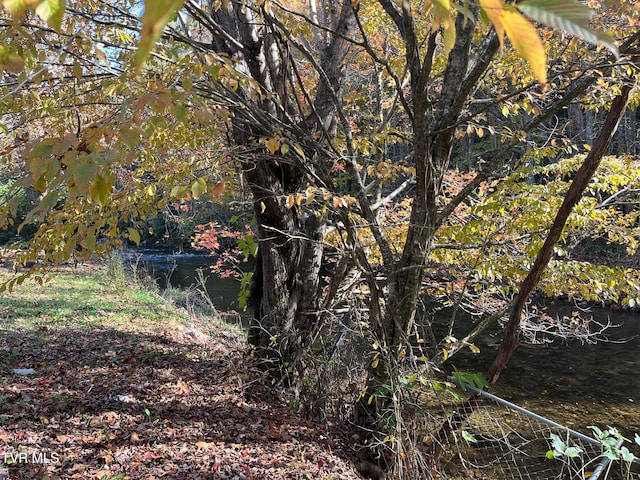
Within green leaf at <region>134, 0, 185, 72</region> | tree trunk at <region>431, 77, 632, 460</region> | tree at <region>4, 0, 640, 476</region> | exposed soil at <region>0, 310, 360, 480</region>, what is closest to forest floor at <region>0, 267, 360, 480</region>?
exposed soil at <region>0, 310, 360, 480</region>

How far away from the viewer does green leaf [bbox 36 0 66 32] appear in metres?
0.65

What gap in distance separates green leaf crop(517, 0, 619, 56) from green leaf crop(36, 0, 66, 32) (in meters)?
0.69

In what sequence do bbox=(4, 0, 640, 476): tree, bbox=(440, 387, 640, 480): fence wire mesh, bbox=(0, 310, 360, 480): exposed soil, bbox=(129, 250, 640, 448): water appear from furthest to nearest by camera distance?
bbox=(129, 250, 640, 448): water
bbox=(440, 387, 640, 480): fence wire mesh
bbox=(0, 310, 360, 480): exposed soil
bbox=(4, 0, 640, 476): tree

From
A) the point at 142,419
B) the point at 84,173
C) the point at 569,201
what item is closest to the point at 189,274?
the point at 142,419

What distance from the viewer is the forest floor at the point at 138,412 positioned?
9.70 ft

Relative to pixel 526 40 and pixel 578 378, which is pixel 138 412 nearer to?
pixel 526 40

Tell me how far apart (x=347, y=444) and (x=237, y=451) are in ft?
3.74

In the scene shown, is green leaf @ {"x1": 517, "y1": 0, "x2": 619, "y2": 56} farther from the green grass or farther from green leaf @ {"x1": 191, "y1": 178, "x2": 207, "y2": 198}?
the green grass

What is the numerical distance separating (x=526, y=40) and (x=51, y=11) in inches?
27.9

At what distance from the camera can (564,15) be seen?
53 cm

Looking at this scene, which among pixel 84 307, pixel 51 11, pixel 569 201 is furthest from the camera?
pixel 84 307

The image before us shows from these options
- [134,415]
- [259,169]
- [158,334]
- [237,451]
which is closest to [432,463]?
[237,451]

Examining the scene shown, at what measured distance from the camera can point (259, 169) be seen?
4.26 m

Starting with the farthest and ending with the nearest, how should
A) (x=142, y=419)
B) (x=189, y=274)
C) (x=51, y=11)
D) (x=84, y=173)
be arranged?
1. (x=189, y=274)
2. (x=142, y=419)
3. (x=84, y=173)
4. (x=51, y=11)
